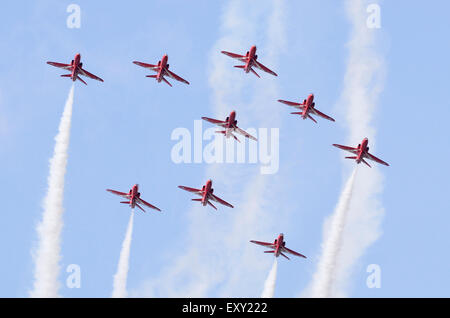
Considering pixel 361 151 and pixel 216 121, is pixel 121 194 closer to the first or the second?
pixel 216 121

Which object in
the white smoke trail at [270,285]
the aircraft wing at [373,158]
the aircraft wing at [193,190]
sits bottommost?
the white smoke trail at [270,285]

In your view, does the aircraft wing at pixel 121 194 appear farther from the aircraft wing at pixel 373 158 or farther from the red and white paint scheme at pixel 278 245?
the aircraft wing at pixel 373 158

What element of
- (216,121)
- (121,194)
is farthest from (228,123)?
(121,194)

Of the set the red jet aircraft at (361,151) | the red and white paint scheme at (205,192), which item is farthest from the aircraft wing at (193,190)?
the red jet aircraft at (361,151)

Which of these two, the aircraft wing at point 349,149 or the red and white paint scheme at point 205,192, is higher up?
the aircraft wing at point 349,149

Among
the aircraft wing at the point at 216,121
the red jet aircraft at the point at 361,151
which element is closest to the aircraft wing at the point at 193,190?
the aircraft wing at the point at 216,121

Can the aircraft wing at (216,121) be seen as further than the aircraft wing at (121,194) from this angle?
Yes

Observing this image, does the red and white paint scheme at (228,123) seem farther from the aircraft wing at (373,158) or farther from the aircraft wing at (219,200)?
the aircraft wing at (373,158)

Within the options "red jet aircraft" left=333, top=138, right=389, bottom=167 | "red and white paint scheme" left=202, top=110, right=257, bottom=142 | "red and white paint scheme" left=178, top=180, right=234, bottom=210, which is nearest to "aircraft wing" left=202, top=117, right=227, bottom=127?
"red and white paint scheme" left=202, top=110, right=257, bottom=142

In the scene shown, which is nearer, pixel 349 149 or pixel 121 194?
pixel 349 149
